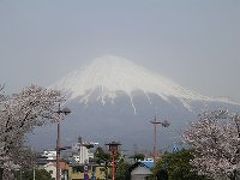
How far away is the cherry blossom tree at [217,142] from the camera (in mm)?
28031

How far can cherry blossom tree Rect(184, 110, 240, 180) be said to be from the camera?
2803 cm

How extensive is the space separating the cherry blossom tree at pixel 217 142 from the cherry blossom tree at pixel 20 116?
8275mm

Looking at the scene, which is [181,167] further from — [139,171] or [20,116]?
[139,171]

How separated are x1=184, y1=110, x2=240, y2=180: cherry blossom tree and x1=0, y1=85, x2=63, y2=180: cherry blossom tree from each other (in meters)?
8.28

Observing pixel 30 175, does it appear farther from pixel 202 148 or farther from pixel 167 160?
pixel 202 148

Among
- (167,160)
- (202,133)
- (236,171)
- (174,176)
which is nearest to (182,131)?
(202,133)

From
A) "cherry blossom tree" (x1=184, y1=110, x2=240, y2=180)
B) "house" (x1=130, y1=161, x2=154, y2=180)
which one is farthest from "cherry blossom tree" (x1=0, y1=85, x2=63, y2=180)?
"house" (x1=130, y1=161, x2=154, y2=180)

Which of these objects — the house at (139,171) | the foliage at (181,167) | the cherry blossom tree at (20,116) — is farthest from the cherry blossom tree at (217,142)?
the house at (139,171)

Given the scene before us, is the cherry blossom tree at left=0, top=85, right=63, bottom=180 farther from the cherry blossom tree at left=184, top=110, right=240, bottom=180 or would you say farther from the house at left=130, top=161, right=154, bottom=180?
the house at left=130, top=161, right=154, bottom=180

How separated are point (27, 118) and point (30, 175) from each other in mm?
59647

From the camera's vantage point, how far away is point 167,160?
51312 millimetres

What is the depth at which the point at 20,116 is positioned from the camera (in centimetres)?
2420

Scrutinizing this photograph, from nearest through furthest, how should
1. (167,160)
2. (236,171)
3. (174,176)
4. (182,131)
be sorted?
1. (236,171)
2. (182,131)
3. (174,176)
4. (167,160)

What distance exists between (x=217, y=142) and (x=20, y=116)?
10.3 metres
